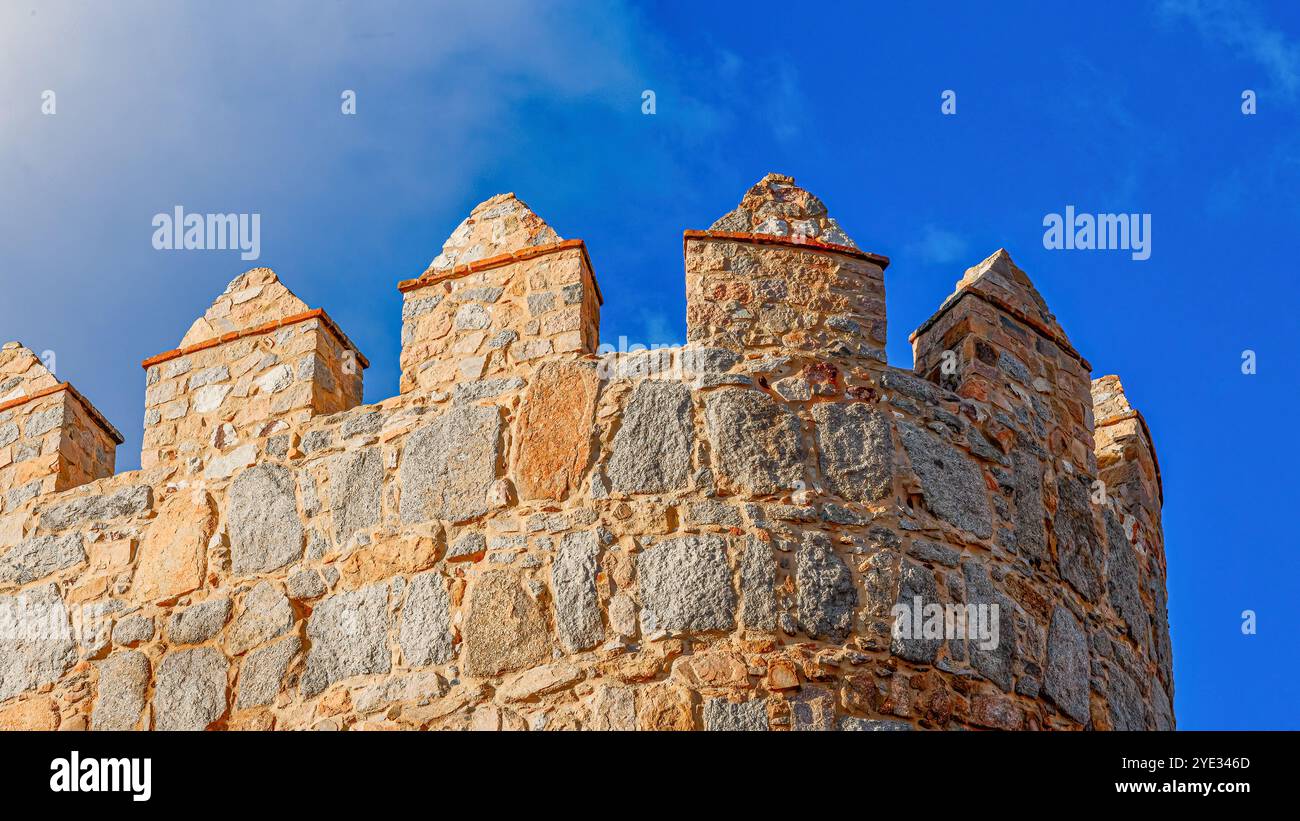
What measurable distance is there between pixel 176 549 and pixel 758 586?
9.16 ft

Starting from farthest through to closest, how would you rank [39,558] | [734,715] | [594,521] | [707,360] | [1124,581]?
1. [39,558]
2. [1124,581]
3. [707,360]
4. [594,521]
5. [734,715]

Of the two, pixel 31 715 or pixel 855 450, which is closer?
pixel 855 450

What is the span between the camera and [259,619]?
859cm

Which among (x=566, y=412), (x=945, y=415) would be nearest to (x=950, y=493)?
(x=945, y=415)

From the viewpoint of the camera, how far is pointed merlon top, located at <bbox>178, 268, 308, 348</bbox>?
9500 mm

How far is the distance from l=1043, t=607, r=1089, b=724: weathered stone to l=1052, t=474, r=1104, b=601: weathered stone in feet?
0.70

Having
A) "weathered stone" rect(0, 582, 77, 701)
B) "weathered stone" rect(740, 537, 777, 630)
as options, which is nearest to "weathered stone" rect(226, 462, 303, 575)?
"weathered stone" rect(0, 582, 77, 701)

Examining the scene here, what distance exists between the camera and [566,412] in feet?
27.5

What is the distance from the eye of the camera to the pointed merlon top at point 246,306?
374 inches

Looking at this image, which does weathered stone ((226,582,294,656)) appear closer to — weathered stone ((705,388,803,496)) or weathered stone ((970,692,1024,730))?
weathered stone ((705,388,803,496))

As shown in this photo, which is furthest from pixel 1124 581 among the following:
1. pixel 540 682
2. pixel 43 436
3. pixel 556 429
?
pixel 43 436

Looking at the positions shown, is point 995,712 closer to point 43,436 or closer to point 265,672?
point 265,672
